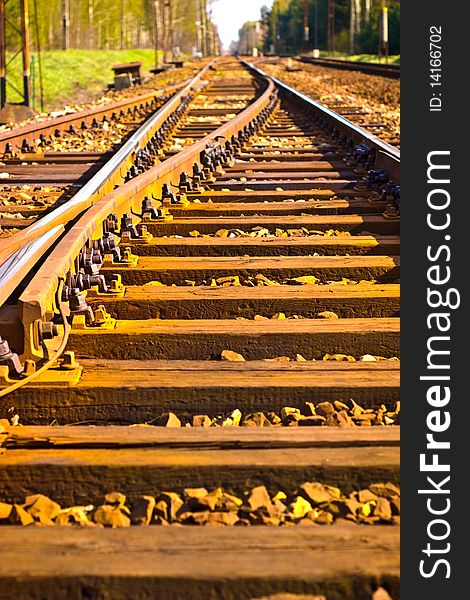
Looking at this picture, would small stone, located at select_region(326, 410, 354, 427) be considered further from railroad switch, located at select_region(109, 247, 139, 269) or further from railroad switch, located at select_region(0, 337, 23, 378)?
railroad switch, located at select_region(109, 247, 139, 269)

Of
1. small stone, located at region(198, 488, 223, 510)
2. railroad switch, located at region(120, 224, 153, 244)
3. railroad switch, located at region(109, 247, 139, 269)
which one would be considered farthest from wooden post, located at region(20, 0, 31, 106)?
small stone, located at region(198, 488, 223, 510)

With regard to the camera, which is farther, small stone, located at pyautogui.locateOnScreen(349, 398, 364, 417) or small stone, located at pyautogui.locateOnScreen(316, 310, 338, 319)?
small stone, located at pyautogui.locateOnScreen(316, 310, 338, 319)

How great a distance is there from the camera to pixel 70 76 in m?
37.9

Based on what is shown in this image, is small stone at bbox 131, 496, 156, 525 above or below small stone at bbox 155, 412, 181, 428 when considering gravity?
below

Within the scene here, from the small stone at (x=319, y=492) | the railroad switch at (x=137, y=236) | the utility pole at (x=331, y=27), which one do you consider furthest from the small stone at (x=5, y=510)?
the utility pole at (x=331, y=27)

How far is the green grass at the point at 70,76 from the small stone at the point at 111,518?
29.0m

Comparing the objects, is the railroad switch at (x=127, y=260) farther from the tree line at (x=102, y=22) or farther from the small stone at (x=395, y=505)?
the tree line at (x=102, y=22)

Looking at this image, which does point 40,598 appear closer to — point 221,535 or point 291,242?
point 221,535

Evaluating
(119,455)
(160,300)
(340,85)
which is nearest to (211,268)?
(160,300)

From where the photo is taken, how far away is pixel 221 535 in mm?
1626

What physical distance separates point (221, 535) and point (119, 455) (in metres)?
0.39

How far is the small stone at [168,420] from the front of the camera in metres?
2.18

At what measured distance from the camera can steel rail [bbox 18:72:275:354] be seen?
2.43 m

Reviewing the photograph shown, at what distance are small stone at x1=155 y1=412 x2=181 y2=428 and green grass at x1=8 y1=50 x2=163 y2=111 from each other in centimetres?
2858
